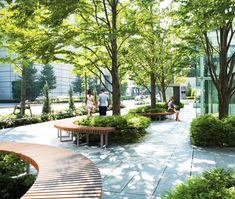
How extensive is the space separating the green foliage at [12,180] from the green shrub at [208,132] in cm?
568

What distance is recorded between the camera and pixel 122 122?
421 inches

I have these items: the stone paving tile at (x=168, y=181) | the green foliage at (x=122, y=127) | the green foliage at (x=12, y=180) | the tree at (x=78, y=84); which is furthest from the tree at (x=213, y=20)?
the tree at (x=78, y=84)

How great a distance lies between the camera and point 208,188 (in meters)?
3.45

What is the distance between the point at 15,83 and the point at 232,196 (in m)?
61.5

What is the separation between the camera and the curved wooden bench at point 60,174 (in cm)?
380

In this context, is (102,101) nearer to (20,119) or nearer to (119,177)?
(20,119)

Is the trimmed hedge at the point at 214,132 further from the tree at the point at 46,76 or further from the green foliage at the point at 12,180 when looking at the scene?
the tree at the point at 46,76

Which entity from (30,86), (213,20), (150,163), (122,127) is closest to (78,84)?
(30,86)

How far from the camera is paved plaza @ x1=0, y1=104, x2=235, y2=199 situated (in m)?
5.67

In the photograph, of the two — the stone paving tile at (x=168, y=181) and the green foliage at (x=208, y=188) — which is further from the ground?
the green foliage at (x=208, y=188)

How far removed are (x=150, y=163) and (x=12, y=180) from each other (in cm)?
342

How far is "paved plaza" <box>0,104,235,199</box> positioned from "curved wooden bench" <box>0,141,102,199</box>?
77 centimetres

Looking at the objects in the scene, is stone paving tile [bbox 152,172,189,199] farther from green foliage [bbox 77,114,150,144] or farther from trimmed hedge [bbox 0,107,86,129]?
trimmed hedge [bbox 0,107,86,129]

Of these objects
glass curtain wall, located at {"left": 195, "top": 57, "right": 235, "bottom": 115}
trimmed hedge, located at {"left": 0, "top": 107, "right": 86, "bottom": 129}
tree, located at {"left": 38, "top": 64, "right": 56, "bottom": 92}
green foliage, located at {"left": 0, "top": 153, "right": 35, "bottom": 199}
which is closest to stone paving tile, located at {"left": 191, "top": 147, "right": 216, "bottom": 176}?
green foliage, located at {"left": 0, "top": 153, "right": 35, "bottom": 199}
